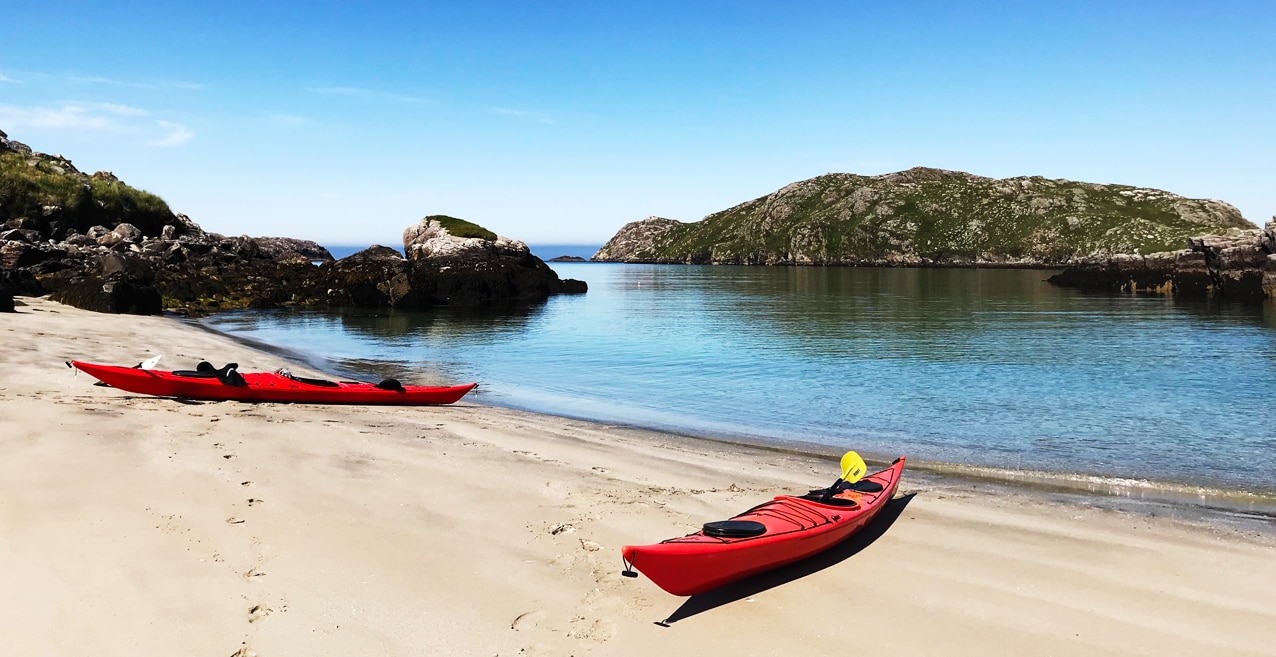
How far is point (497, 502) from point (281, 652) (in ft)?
13.0

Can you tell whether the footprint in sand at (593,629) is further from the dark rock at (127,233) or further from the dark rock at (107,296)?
the dark rock at (127,233)

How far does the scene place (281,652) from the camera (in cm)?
554

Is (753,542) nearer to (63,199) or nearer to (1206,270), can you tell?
(63,199)

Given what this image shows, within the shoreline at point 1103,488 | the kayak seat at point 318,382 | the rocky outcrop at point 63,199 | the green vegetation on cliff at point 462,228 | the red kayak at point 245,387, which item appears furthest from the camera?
the green vegetation on cliff at point 462,228

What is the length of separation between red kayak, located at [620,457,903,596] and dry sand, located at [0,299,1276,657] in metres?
0.29

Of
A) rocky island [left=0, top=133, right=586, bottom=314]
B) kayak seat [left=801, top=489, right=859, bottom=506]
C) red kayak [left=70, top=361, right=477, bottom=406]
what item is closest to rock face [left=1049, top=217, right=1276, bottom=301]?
rocky island [left=0, top=133, right=586, bottom=314]

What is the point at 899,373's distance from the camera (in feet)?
84.9

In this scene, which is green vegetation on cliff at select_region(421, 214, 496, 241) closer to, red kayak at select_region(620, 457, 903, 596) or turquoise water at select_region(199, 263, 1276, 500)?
turquoise water at select_region(199, 263, 1276, 500)

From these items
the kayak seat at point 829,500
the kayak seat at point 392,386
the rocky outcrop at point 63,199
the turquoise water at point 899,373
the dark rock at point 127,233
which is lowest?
the turquoise water at point 899,373

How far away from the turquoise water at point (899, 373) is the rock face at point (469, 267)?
9170 millimetres

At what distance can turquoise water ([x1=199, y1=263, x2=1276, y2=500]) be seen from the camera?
16.0 metres

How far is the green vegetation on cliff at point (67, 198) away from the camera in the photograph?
5906 cm

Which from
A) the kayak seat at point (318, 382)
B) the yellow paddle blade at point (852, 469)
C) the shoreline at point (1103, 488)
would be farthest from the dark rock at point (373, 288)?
the yellow paddle blade at point (852, 469)

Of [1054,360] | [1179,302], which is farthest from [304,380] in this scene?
[1179,302]
